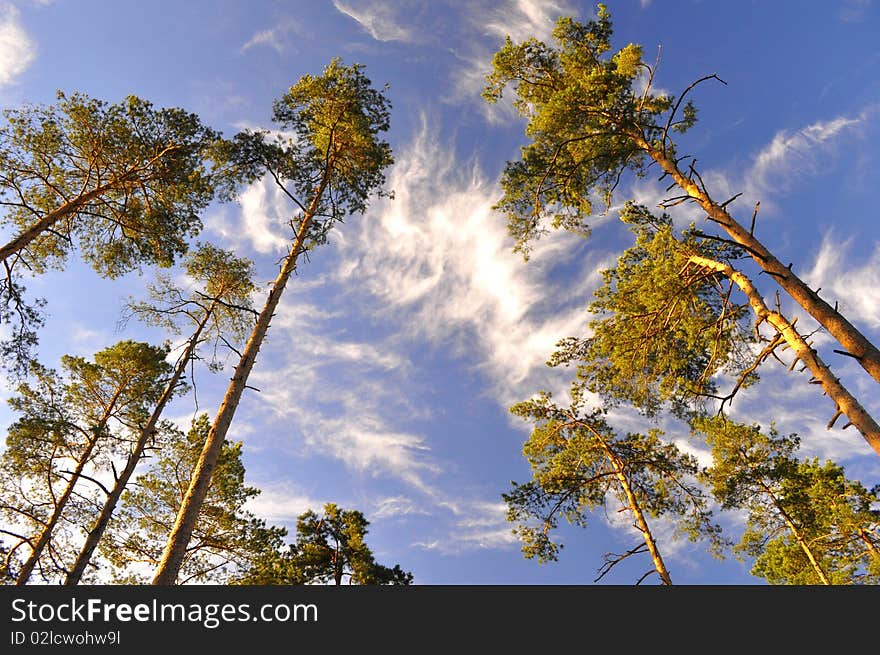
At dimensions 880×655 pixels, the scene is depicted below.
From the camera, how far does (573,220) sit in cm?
1249

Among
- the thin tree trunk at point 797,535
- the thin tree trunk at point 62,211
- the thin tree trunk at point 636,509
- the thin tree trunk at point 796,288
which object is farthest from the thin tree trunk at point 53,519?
the thin tree trunk at point 797,535

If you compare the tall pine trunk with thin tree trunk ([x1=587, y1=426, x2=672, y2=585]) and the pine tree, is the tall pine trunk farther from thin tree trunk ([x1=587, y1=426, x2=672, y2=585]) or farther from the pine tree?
the pine tree

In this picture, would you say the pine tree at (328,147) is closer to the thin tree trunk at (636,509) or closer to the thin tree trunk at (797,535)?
the thin tree trunk at (636,509)

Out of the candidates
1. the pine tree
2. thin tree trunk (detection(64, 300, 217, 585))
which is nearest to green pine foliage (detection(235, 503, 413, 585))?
thin tree trunk (detection(64, 300, 217, 585))

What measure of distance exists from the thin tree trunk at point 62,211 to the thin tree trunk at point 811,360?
1236 centimetres

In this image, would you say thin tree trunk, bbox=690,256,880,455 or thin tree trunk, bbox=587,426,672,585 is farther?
thin tree trunk, bbox=587,426,672,585

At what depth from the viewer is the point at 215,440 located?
6793 mm

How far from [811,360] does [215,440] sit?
943 centimetres

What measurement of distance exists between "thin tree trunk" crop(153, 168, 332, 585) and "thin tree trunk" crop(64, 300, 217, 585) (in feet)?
5.82

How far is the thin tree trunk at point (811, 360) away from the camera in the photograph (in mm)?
5613

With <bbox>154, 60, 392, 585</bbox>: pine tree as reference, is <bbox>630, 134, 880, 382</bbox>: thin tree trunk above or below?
below

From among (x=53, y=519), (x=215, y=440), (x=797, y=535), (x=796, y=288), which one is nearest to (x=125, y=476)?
(x=53, y=519)

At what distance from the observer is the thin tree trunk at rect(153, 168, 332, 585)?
553cm
